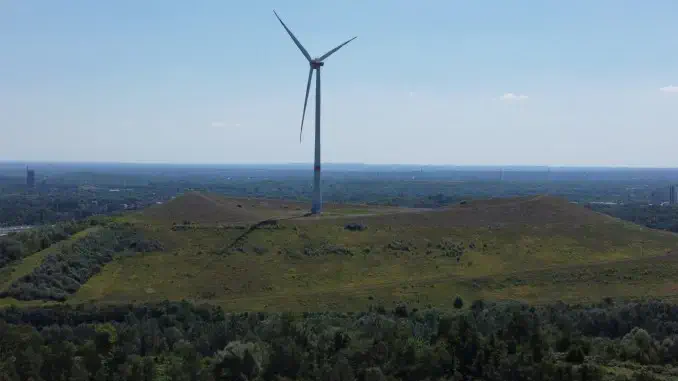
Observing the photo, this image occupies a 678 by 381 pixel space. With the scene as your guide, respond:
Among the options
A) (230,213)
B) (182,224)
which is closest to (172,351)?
(182,224)

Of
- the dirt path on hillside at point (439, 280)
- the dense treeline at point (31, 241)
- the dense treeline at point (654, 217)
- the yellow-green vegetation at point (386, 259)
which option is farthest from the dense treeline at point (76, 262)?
the dense treeline at point (654, 217)

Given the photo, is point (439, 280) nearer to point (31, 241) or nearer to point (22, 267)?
point (22, 267)

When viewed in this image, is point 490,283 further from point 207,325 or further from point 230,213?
point 230,213

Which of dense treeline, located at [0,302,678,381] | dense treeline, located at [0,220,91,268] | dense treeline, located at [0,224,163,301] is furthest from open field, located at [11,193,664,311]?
dense treeline, located at [0,302,678,381]

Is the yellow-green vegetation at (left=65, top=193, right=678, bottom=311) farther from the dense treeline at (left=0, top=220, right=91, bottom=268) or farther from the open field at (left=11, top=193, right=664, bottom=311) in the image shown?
the dense treeline at (left=0, top=220, right=91, bottom=268)

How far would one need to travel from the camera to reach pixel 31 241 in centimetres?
8688

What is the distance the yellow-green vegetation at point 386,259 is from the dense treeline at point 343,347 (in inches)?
532

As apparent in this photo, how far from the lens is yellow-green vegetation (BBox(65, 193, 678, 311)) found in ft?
232

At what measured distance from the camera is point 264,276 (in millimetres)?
75938

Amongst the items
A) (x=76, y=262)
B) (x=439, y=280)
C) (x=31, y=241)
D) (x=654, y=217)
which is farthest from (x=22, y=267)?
(x=654, y=217)

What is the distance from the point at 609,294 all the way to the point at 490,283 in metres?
11.3

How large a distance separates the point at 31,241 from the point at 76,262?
14.4 metres

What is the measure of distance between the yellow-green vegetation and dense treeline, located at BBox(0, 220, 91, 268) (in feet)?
29.2

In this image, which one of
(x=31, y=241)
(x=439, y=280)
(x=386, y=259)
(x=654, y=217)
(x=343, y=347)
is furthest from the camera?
(x=654, y=217)
